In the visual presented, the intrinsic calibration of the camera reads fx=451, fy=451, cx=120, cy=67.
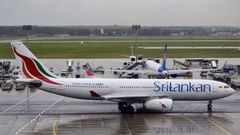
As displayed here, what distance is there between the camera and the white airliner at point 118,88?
4375 cm

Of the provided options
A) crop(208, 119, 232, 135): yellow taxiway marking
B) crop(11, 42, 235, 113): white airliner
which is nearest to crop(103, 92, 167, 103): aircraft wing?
crop(11, 42, 235, 113): white airliner

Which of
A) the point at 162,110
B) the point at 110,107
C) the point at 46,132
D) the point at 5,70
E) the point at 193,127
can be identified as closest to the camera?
the point at 46,132

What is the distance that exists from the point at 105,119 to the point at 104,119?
0.30ft

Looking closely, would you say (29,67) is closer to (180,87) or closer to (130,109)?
(130,109)

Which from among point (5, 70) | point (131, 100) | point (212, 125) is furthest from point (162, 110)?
point (5, 70)

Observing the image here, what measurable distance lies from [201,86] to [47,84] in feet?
50.1

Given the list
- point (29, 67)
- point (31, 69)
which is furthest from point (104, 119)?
point (29, 67)

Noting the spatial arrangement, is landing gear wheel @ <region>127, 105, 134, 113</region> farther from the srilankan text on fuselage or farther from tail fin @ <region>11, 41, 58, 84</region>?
tail fin @ <region>11, 41, 58, 84</region>

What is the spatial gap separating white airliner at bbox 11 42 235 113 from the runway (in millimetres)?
1498

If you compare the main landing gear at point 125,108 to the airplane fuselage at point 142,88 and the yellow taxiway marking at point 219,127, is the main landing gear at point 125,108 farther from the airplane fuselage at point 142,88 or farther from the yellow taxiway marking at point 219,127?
the yellow taxiway marking at point 219,127

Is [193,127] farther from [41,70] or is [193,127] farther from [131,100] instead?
[41,70]

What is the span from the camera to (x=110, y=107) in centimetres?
4703

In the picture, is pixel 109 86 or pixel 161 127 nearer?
pixel 161 127

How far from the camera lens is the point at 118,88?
44.6m
